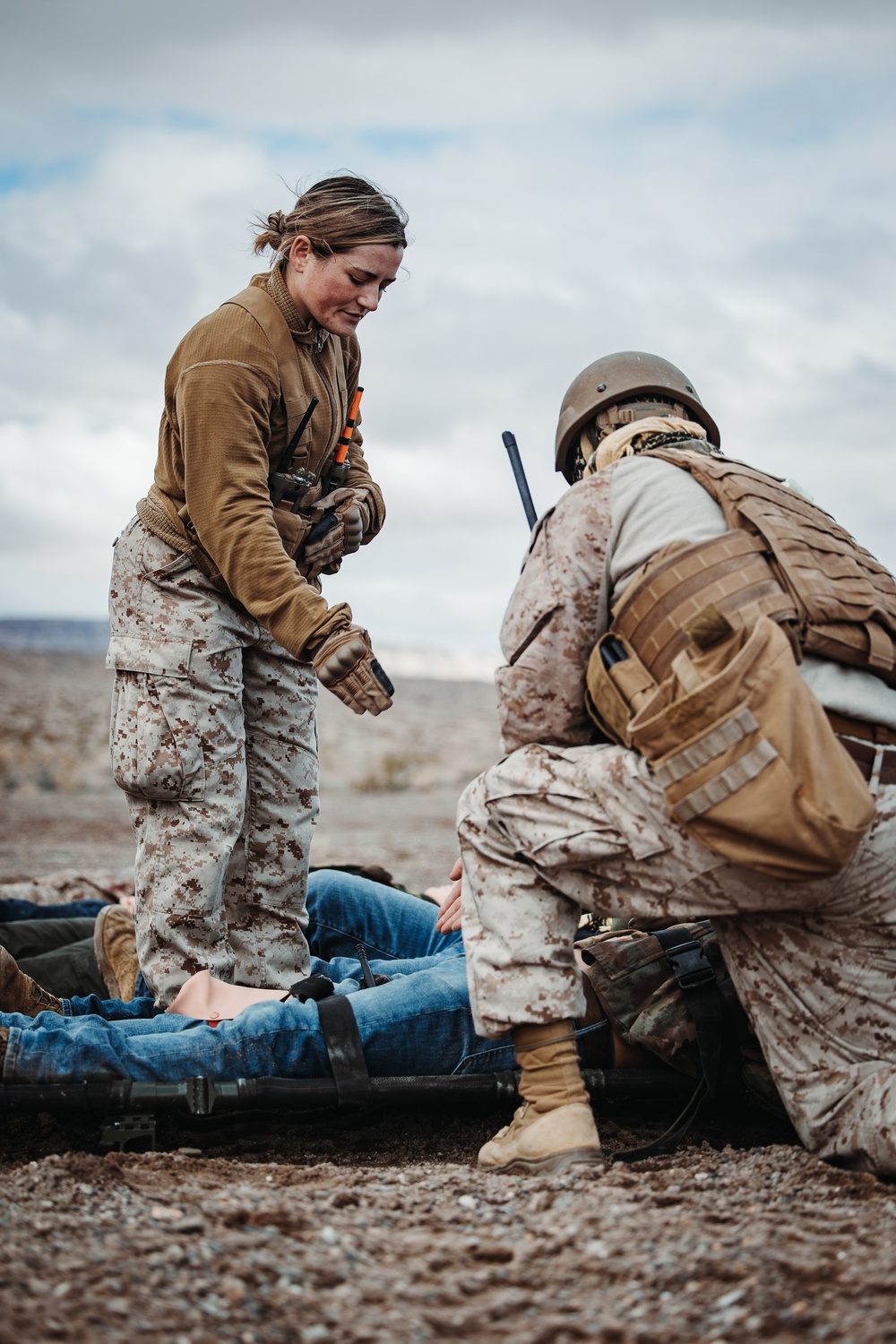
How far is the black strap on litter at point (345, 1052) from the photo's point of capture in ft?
9.30

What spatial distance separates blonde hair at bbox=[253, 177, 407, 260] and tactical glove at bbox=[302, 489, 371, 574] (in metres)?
0.84

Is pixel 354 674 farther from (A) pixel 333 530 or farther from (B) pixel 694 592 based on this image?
(B) pixel 694 592

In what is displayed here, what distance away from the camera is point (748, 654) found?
225 cm

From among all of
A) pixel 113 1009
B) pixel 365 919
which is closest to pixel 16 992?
pixel 113 1009

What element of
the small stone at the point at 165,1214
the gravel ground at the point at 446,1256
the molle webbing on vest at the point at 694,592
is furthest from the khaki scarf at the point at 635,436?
the small stone at the point at 165,1214

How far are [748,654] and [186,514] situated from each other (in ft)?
7.10

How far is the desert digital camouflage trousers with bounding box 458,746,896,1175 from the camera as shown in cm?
244

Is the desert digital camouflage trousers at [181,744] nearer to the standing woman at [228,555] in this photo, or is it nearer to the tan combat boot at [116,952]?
the standing woman at [228,555]

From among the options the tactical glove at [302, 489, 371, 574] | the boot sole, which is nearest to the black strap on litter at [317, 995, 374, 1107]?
the boot sole

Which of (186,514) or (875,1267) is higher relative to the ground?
(186,514)

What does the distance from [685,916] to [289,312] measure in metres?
2.41

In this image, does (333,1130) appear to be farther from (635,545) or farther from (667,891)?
(635,545)

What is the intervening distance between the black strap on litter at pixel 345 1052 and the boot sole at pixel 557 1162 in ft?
1.45

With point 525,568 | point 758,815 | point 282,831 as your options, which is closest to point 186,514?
point 282,831
